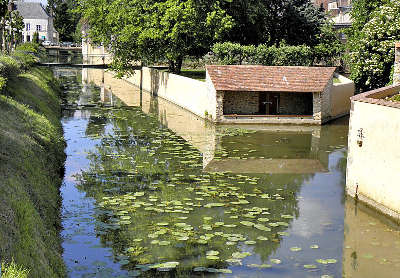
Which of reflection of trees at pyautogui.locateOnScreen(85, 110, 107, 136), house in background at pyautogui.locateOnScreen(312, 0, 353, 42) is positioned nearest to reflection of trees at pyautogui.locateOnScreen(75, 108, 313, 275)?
reflection of trees at pyautogui.locateOnScreen(85, 110, 107, 136)

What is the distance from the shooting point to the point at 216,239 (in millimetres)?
13133

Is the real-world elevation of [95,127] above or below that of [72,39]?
below

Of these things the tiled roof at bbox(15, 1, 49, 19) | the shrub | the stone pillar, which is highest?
the tiled roof at bbox(15, 1, 49, 19)

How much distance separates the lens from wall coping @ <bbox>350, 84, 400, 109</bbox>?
15.2 m

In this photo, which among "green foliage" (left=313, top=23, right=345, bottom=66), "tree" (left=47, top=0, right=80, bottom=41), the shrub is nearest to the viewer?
the shrub

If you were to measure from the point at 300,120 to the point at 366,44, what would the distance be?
8177mm

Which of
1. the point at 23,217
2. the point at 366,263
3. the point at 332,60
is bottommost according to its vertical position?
the point at 366,263

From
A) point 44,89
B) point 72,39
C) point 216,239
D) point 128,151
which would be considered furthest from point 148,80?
point 72,39

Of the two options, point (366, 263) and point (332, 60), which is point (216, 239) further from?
point (332, 60)

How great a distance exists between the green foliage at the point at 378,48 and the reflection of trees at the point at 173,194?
16415 mm

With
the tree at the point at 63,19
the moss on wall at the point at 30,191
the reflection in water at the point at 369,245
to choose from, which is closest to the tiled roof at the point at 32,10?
the tree at the point at 63,19

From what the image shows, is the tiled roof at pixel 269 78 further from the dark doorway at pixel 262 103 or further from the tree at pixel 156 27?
the tree at pixel 156 27

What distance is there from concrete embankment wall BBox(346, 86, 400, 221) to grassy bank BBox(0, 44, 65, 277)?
338 inches

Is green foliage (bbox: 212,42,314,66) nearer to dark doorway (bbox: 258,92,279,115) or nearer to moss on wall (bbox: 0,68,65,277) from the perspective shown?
dark doorway (bbox: 258,92,279,115)
